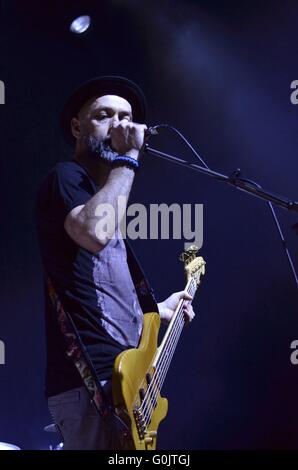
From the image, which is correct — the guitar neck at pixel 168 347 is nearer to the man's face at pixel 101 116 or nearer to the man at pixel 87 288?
the man at pixel 87 288

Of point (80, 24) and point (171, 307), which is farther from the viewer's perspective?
point (80, 24)

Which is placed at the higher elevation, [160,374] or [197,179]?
[197,179]

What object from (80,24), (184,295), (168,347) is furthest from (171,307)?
(80,24)

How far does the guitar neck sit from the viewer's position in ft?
4.75

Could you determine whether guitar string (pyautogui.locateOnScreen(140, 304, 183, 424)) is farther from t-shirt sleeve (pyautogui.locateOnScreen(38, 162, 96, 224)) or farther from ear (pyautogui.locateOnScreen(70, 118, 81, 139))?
ear (pyautogui.locateOnScreen(70, 118, 81, 139))

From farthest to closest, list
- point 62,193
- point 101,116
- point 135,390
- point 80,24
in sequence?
point 80,24 → point 101,116 → point 62,193 → point 135,390

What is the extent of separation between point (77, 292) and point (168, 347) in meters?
0.38

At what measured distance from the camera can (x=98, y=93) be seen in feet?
5.83

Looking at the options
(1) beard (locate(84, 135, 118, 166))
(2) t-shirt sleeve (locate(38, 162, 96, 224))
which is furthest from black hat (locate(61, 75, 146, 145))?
(2) t-shirt sleeve (locate(38, 162, 96, 224))

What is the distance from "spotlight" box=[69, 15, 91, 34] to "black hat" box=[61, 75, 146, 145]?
2.72 ft

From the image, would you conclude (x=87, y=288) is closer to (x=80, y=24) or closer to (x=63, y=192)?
(x=63, y=192)

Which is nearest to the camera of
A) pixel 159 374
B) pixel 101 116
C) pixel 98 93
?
pixel 159 374
